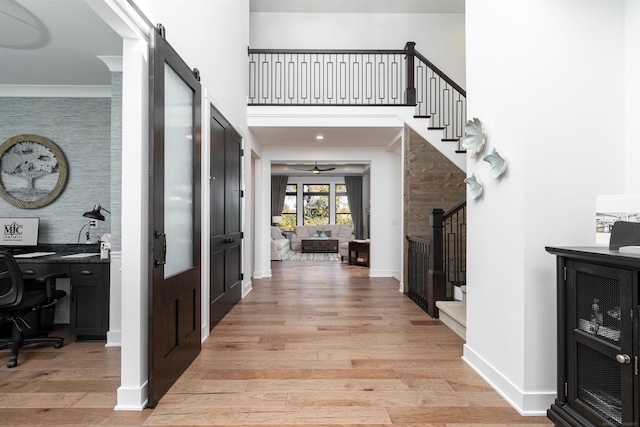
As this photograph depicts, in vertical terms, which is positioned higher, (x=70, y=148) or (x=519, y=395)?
(x=70, y=148)

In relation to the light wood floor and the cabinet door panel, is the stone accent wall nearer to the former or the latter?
the light wood floor

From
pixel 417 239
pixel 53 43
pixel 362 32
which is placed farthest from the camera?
pixel 362 32

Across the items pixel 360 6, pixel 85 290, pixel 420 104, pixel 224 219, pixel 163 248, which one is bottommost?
pixel 85 290

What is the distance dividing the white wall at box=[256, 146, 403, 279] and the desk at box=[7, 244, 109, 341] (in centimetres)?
366

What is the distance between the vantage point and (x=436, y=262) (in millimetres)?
4371

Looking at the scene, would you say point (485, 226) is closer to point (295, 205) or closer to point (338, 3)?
point (338, 3)

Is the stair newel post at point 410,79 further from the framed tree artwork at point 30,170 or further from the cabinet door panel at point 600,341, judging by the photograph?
the framed tree artwork at point 30,170

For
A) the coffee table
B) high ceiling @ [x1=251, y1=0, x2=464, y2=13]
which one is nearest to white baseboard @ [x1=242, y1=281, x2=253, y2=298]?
high ceiling @ [x1=251, y1=0, x2=464, y2=13]

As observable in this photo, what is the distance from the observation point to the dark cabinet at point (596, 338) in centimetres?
149

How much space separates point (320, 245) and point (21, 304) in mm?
9136

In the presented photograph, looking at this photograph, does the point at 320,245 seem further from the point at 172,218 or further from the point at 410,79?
the point at 172,218

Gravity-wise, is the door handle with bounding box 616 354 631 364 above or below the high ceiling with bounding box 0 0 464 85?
below

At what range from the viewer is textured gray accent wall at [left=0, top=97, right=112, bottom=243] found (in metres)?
4.06

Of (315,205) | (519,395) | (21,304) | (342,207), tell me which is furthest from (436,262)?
(315,205)
